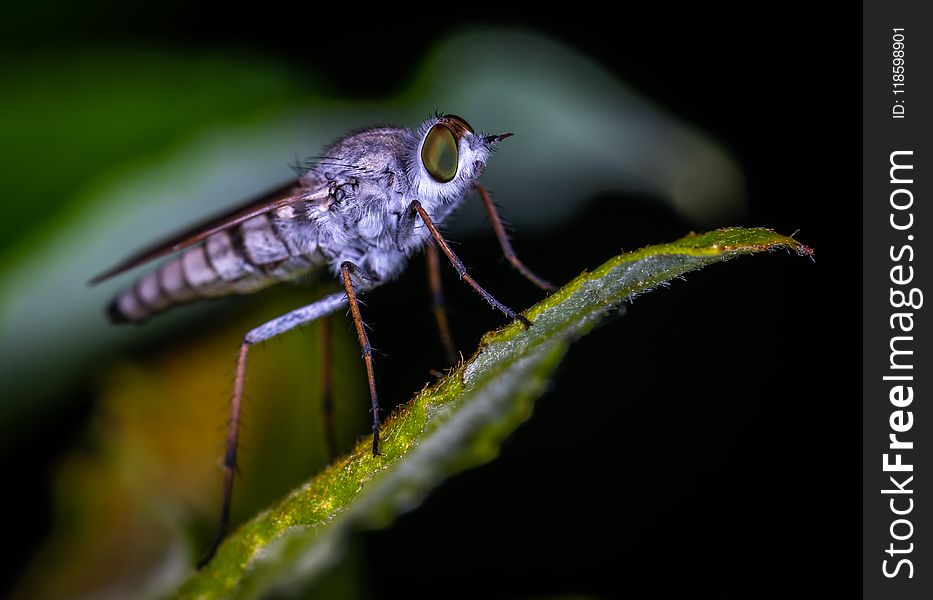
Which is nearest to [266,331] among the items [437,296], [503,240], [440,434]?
[437,296]

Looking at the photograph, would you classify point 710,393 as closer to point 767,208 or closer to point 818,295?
point 818,295

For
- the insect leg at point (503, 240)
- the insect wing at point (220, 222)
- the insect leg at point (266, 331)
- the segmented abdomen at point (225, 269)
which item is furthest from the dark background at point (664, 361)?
the insect wing at point (220, 222)

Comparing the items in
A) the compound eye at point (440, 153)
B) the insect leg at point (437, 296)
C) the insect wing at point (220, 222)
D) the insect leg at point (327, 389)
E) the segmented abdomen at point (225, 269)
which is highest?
the compound eye at point (440, 153)

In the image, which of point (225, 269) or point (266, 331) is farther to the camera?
point (225, 269)

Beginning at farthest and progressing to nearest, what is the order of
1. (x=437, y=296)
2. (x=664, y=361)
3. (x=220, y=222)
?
(x=437, y=296)
(x=220, y=222)
(x=664, y=361)

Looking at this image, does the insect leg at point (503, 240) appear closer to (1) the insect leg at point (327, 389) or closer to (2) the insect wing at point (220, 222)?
(2) the insect wing at point (220, 222)

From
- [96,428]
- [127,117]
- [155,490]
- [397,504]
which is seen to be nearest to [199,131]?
[127,117]

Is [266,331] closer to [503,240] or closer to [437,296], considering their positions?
[437,296]
